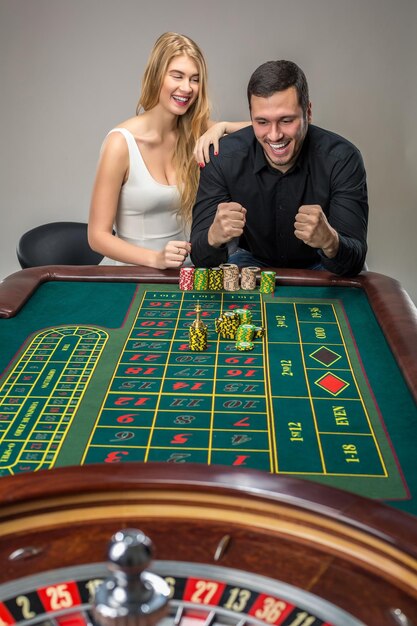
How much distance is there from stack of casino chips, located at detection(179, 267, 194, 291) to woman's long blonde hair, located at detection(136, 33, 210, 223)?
0.98 m

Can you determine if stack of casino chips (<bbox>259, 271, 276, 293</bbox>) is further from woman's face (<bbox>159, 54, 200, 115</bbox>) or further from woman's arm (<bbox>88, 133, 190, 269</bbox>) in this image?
woman's face (<bbox>159, 54, 200, 115</bbox>)

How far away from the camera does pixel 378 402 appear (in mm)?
1722

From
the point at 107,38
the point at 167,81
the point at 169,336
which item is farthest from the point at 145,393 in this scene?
the point at 107,38

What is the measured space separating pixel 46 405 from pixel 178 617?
0.87m

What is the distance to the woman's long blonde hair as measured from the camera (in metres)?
3.19

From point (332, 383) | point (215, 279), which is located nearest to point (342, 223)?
point (215, 279)

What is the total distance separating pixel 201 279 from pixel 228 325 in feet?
1.47

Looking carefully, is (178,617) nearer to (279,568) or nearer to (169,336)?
(279,568)

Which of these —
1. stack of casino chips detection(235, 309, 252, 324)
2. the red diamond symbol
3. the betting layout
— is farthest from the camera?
stack of casino chips detection(235, 309, 252, 324)

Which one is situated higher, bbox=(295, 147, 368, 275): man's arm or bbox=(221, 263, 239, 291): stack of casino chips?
bbox=(295, 147, 368, 275): man's arm

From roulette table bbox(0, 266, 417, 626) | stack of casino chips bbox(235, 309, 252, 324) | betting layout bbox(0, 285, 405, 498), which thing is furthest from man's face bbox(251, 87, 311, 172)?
stack of casino chips bbox(235, 309, 252, 324)

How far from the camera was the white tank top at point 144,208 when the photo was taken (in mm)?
3270

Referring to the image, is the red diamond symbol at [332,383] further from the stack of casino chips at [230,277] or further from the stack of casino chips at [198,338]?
the stack of casino chips at [230,277]

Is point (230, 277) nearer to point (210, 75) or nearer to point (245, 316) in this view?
point (245, 316)
